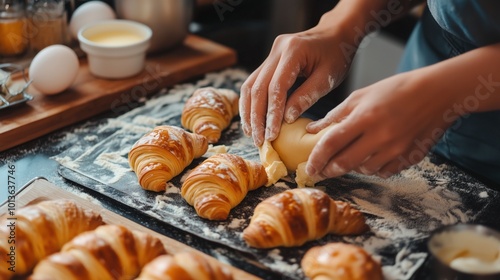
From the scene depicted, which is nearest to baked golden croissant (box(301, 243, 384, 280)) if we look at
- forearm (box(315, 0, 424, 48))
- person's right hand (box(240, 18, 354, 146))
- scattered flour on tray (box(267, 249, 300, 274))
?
scattered flour on tray (box(267, 249, 300, 274))

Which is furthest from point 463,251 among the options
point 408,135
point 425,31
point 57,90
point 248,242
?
point 57,90

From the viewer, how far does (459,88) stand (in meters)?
1.29

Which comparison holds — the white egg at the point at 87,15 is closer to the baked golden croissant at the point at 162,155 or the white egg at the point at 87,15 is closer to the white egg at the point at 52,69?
the white egg at the point at 52,69

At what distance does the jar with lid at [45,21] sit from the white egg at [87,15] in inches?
2.3

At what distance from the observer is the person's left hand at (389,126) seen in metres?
1.26

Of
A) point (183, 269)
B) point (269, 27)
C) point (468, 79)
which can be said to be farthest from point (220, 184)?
point (269, 27)

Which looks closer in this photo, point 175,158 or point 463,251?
point 463,251

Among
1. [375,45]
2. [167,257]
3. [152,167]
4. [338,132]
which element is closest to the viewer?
[167,257]

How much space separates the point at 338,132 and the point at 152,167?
499 mm

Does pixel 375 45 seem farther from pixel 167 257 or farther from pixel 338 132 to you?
pixel 167 257

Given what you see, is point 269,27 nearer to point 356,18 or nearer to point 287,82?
point 356,18

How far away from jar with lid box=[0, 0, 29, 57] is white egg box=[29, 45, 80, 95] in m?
0.22

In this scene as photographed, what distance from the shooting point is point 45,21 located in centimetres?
206

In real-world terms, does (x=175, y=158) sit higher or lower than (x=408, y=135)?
lower
